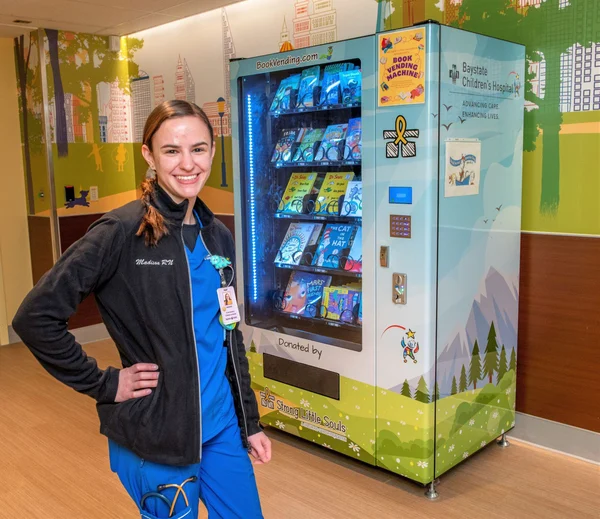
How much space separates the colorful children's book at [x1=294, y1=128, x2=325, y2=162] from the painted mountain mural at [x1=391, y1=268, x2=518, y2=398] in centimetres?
110

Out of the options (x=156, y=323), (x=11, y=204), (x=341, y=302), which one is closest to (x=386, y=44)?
(x=341, y=302)

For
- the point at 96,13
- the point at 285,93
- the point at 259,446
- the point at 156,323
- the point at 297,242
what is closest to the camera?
the point at 156,323

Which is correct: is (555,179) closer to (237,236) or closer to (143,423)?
(237,236)

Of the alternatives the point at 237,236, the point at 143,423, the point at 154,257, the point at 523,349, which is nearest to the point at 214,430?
the point at 143,423

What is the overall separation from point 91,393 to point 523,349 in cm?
249

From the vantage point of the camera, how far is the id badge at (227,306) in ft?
5.55

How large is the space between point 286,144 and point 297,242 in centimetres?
55

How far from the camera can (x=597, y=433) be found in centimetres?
311

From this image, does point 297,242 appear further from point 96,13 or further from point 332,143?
point 96,13

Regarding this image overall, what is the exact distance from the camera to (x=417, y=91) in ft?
8.72

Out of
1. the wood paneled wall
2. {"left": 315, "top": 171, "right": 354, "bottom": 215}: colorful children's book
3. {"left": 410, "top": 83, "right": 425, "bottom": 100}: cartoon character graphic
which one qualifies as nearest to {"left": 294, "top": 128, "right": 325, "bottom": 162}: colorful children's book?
{"left": 315, "top": 171, "right": 354, "bottom": 215}: colorful children's book

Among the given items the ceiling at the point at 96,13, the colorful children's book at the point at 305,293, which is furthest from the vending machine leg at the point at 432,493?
the ceiling at the point at 96,13

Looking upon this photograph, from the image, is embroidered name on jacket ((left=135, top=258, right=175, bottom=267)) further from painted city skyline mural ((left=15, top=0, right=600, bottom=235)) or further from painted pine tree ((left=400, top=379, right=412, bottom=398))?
painted city skyline mural ((left=15, top=0, right=600, bottom=235))

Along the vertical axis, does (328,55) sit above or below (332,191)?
above
